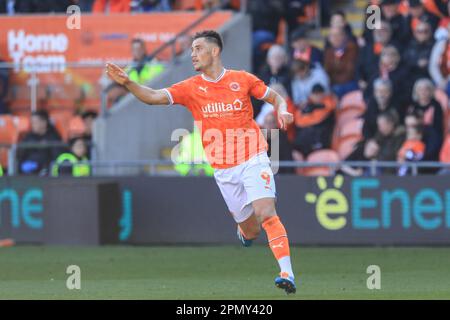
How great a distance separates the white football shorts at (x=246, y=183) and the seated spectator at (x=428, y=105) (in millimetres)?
6905

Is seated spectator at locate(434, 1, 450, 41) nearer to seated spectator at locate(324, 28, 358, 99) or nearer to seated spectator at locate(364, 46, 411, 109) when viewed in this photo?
seated spectator at locate(364, 46, 411, 109)

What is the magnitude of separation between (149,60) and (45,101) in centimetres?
187

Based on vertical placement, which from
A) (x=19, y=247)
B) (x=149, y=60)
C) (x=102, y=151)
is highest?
(x=149, y=60)

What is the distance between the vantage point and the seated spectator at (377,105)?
1964 cm

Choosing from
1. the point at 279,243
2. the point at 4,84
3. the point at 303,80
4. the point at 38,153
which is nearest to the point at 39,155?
the point at 38,153

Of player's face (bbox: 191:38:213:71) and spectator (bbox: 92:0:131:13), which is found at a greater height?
spectator (bbox: 92:0:131:13)

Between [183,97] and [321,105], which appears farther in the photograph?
[321,105]

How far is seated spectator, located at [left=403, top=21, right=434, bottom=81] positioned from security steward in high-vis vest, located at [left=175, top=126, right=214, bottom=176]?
3.44 m

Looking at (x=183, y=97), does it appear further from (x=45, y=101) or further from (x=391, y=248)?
(x=45, y=101)

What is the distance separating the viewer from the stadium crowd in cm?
1933

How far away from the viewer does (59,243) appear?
1902cm

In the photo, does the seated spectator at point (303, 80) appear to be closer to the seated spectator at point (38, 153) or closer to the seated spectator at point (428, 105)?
the seated spectator at point (428, 105)

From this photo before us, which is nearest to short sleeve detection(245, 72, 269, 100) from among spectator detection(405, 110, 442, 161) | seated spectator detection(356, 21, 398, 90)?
spectator detection(405, 110, 442, 161)
